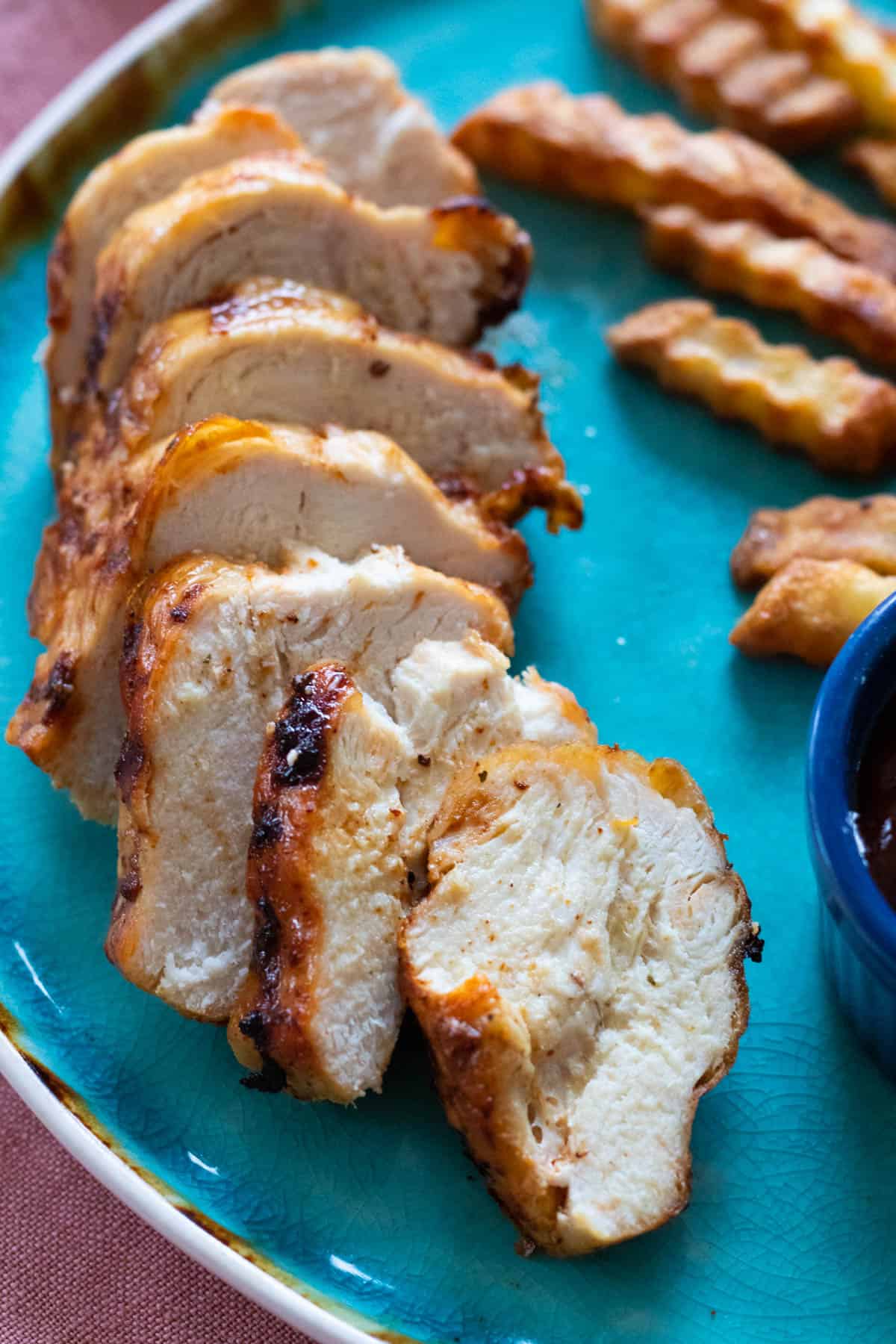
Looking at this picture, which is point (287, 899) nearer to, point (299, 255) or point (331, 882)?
point (331, 882)

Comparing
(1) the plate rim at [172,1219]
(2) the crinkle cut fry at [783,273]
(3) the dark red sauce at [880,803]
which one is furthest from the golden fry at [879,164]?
(1) the plate rim at [172,1219]

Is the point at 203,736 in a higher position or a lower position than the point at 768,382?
higher

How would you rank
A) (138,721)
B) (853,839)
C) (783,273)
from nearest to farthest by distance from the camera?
(853,839) → (138,721) → (783,273)

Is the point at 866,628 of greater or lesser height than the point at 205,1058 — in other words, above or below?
above

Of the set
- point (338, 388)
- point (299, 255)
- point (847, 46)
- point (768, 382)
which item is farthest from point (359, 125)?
point (847, 46)

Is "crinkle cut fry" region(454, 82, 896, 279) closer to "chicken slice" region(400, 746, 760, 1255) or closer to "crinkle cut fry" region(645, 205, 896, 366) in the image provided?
"crinkle cut fry" region(645, 205, 896, 366)

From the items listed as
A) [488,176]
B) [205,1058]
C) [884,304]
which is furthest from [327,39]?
[205,1058]

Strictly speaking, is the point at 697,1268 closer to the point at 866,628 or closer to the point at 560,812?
the point at 560,812
